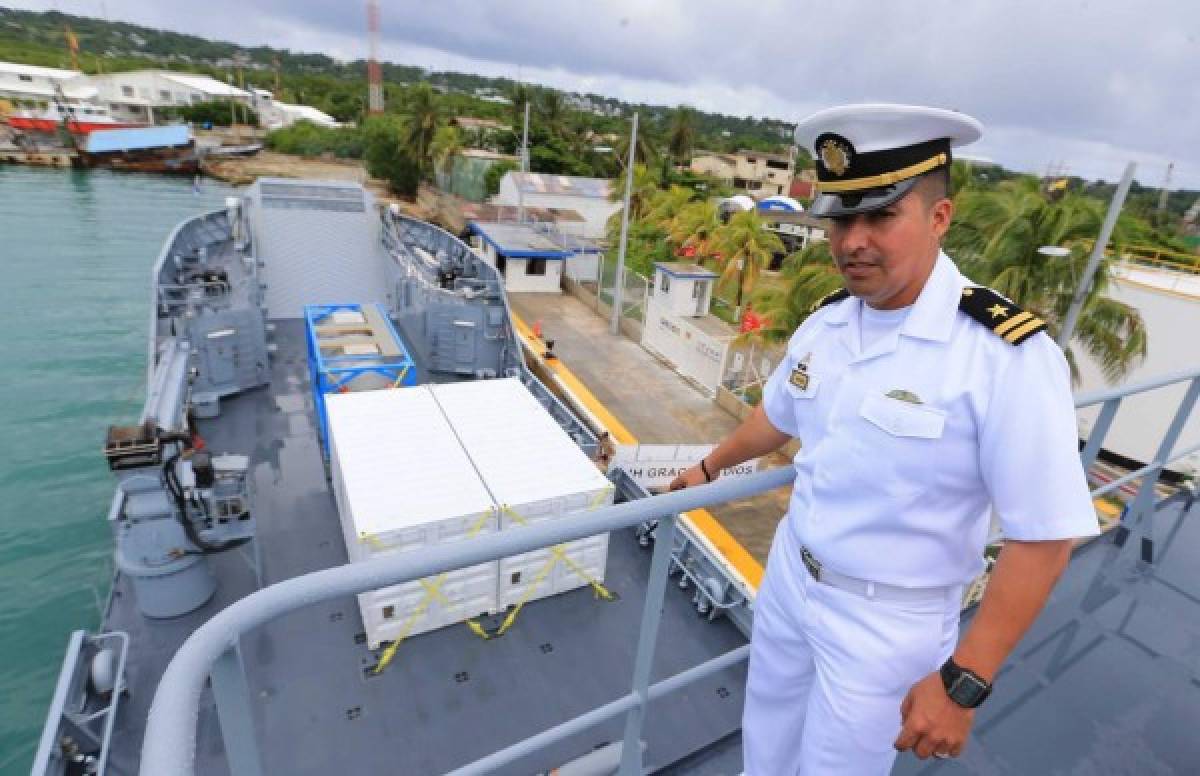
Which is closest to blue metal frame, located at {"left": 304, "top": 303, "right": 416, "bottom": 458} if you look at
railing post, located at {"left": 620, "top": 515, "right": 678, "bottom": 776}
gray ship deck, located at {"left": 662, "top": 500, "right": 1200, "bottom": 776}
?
railing post, located at {"left": 620, "top": 515, "right": 678, "bottom": 776}

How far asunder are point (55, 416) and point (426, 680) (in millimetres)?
14969

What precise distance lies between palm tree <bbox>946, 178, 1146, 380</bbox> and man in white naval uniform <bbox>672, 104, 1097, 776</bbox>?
1238cm

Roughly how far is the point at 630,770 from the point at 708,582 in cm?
567

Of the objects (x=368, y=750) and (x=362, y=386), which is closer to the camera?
(x=368, y=750)

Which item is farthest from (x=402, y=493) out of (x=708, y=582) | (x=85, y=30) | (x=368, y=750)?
(x=85, y=30)

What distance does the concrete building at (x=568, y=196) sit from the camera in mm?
38031

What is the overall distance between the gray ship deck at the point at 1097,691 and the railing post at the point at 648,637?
31.7 inches

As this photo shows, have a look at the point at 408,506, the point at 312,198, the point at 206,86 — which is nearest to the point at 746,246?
the point at 312,198

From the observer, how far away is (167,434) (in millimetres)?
6637

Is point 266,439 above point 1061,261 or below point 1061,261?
below

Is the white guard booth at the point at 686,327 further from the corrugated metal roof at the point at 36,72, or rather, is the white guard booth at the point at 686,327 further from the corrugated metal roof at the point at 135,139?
the corrugated metal roof at the point at 36,72

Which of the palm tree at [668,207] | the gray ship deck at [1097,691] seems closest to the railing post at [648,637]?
the gray ship deck at [1097,691]

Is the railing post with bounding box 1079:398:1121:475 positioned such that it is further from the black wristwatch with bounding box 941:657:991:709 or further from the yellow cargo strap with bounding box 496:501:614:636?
the yellow cargo strap with bounding box 496:501:614:636

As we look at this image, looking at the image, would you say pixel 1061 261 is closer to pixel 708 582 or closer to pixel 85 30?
pixel 708 582
